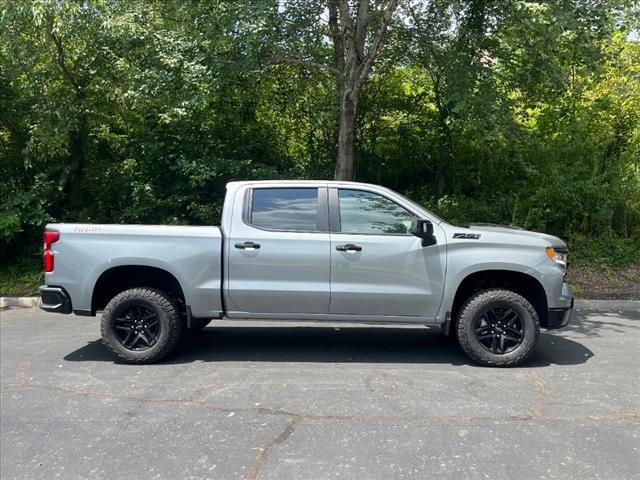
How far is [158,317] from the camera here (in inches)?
220

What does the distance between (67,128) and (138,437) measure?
7.46 meters

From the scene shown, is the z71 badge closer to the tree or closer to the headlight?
the headlight

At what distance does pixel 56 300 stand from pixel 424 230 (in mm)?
3640

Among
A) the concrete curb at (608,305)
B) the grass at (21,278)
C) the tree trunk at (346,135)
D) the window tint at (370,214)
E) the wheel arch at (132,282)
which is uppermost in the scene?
the tree trunk at (346,135)

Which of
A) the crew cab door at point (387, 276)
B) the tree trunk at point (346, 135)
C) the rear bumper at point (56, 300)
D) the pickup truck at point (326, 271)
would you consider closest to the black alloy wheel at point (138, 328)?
the pickup truck at point (326, 271)

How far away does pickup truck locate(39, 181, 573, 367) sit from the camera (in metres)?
5.41

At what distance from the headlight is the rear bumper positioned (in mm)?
4682

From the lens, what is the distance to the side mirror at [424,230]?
534cm

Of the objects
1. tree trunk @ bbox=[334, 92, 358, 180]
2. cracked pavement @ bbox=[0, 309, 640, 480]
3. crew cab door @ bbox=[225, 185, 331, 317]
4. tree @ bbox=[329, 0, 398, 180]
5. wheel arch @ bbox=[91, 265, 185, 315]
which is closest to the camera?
cracked pavement @ bbox=[0, 309, 640, 480]

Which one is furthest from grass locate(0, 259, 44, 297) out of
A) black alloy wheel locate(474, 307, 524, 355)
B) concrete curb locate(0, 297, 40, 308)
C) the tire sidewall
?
black alloy wheel locate(474, 307, 524, 355)

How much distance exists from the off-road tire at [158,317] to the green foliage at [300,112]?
3761 mm

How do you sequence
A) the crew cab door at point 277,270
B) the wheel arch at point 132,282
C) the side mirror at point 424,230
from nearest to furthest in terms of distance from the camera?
the side mirror at point 424,230 < the crew cab door at point 277,270 < the wheel arch at point 132,282

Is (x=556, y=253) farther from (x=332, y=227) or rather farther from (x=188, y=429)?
(x=188, y=429)

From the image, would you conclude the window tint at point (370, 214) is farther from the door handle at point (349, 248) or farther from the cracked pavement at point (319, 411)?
the cracked pavement at point (319, 411)
